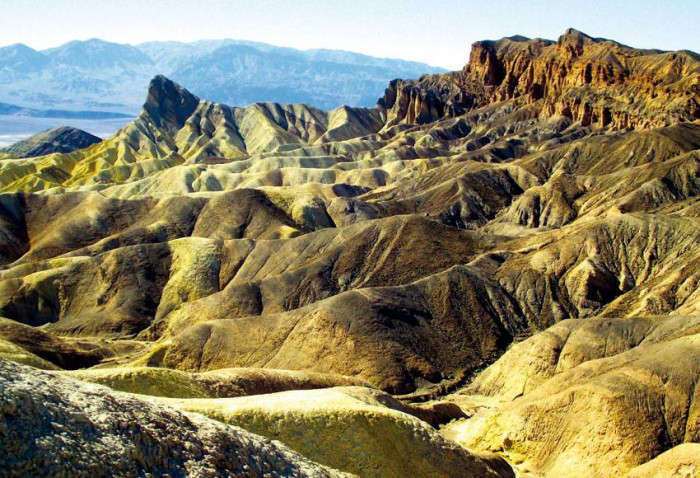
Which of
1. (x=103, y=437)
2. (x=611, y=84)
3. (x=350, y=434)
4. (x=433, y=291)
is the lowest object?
(x=433, y=291)

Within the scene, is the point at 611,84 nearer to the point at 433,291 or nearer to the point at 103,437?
the point at 433,291

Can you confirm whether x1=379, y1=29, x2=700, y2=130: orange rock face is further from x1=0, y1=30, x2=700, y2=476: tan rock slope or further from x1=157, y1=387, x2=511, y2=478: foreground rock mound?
x1=157, y1=387, x2=511, y2=478: foreground rock mound

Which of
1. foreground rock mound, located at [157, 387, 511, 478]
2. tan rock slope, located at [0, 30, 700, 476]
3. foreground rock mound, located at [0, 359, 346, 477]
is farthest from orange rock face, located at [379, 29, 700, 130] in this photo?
foreground rock mound, located at [0, 359, 346, 477]

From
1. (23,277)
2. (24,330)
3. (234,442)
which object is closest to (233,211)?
(23,277)

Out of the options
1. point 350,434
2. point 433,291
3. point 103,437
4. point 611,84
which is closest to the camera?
point 103,437

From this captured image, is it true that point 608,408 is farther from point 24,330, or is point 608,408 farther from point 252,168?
point 252,168

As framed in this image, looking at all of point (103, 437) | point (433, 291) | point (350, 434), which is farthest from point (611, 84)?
point (103, 437)
